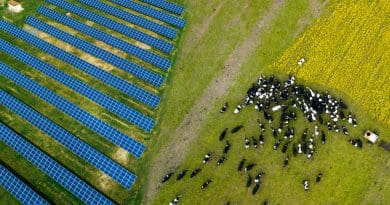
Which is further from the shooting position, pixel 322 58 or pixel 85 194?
pixel 322 58

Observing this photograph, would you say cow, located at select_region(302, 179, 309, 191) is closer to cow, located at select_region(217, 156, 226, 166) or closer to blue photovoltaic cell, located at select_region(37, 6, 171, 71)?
cow, located at select_region(217, 156, 226, 166)

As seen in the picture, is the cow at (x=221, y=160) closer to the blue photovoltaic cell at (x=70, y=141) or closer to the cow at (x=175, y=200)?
the cow at (x=175, y=200)

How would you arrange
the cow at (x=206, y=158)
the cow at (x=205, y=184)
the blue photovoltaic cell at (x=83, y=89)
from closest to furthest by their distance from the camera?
the cow at (x=205, y=184), the cow at (x=206, y=158), the blue photovoltaic cell at (x=83, y=89)

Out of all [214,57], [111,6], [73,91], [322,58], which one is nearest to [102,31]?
[111,6]

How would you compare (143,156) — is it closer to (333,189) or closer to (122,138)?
(122,138)

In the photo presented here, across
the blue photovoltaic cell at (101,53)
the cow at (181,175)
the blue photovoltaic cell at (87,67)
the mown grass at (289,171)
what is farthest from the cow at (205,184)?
the blue photovoltaic cell at (101,53)
